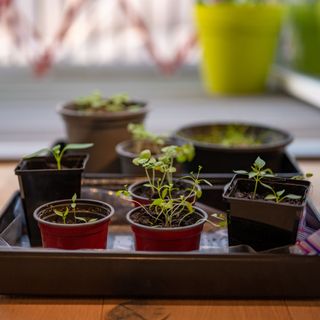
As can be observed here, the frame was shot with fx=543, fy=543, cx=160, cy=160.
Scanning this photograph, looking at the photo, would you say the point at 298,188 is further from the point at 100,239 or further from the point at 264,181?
the point at 100,239

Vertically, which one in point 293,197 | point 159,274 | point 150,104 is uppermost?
point 293,197

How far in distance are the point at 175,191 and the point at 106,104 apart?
668mm

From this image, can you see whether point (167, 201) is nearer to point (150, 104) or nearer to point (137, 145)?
point (137, 145)

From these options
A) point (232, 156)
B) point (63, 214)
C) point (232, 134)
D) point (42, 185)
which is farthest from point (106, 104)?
point (63, 214)

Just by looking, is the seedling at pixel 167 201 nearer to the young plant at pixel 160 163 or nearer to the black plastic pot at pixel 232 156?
the young plant at pixel 160 163

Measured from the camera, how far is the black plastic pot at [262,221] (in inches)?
33.8

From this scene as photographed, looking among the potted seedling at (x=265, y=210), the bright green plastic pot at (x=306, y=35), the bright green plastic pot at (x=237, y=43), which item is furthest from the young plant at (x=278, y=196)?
the bright green plastic pot at (x=306, y=35)

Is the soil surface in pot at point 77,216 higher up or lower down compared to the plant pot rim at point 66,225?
lower down

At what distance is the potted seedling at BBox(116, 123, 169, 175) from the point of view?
1299mm

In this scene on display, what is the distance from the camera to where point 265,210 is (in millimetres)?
867

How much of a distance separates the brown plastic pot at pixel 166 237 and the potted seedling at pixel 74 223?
7 cm

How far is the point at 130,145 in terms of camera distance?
4.59ft

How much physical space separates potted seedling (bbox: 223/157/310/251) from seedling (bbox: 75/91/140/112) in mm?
715

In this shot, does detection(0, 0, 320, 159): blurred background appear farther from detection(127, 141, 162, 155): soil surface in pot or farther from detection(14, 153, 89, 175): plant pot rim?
detection(14, 153, 89, 175): plant pot rim
